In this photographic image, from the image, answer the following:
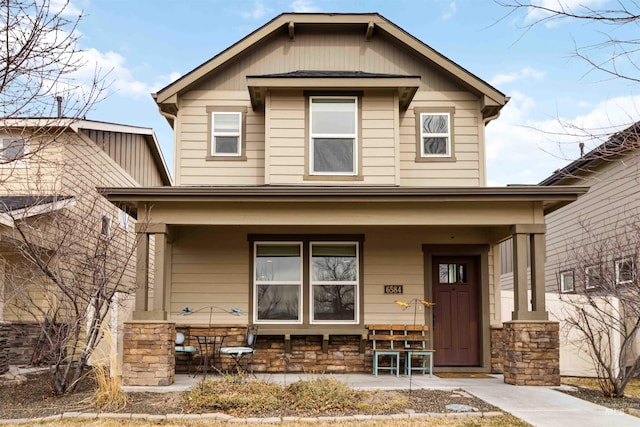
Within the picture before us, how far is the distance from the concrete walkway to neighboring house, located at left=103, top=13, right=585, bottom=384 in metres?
1.12

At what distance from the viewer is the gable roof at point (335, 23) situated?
39.5 ft

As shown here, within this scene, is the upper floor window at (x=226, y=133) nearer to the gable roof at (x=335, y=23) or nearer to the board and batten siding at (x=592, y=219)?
the gable roof at (x=335, y=23)

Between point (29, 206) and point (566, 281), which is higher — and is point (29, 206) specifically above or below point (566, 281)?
above

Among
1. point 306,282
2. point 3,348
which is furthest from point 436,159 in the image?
point 3,348

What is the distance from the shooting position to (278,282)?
11.6m

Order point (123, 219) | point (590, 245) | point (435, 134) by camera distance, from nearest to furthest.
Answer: point (435, 134) < point (590, 245) < point (123, 219)

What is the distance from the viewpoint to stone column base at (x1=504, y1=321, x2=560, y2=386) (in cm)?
957

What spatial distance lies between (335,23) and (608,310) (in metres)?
7.83

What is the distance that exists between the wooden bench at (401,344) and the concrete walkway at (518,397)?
1.09 ft

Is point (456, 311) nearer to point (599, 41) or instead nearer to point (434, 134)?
point (434, 134)

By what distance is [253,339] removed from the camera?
1085cm

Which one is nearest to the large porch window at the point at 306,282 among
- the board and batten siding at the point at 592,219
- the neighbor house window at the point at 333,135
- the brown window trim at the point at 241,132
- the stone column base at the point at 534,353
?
the neighbor house window at the point at 333,135

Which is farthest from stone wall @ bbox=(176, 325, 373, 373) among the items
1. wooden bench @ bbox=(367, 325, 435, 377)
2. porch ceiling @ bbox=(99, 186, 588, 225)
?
porch ceiling @ bbox=(99, 186, 588, 225)

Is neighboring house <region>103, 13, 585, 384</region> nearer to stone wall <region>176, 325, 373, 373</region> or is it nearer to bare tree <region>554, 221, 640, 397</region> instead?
stone wall <region>176, 325, 373, 373</region>
